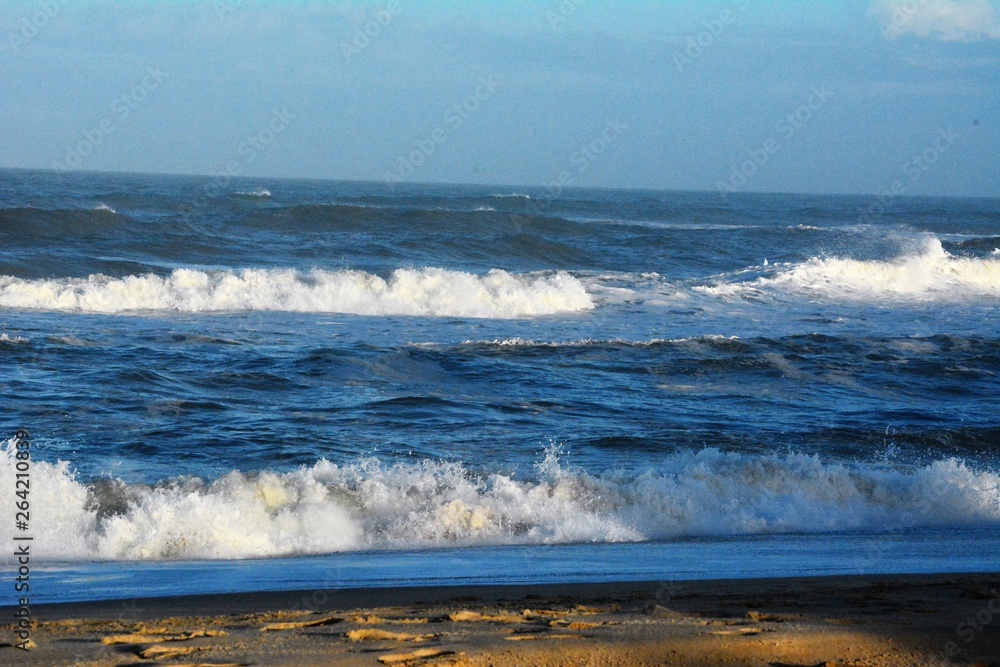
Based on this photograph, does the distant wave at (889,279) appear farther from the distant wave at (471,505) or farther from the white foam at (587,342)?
the distant wave at (471,505)

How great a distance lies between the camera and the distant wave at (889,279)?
23.3 meters

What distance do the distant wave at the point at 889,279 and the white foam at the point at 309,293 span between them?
4.69m

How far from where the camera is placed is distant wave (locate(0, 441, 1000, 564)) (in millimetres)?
6812

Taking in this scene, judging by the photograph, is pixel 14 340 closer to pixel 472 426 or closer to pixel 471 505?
pixel 472 426

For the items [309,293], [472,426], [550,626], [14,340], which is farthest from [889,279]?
[550,626]

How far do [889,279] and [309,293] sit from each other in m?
15.3

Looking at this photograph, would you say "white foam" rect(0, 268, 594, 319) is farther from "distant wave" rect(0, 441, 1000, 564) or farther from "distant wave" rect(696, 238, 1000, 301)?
"distant wave" rect(0, 441, 1000, 564)

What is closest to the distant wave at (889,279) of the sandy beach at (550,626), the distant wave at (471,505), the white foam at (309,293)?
the white foam at (309,293)

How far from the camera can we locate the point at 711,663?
12.9 ft

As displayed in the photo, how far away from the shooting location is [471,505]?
7.48 m

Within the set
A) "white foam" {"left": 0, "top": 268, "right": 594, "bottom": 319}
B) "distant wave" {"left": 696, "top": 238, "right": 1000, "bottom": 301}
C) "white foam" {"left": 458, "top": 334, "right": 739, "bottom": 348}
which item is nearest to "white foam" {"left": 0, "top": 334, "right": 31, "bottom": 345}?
"white foam" {"left": 0, "top": 268, "right": 594, "bottom": 319}

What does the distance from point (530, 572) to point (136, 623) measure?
2356mm

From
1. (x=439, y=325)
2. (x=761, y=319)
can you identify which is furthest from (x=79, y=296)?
(x=761, y=319)

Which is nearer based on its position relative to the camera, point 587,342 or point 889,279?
point 587,342
